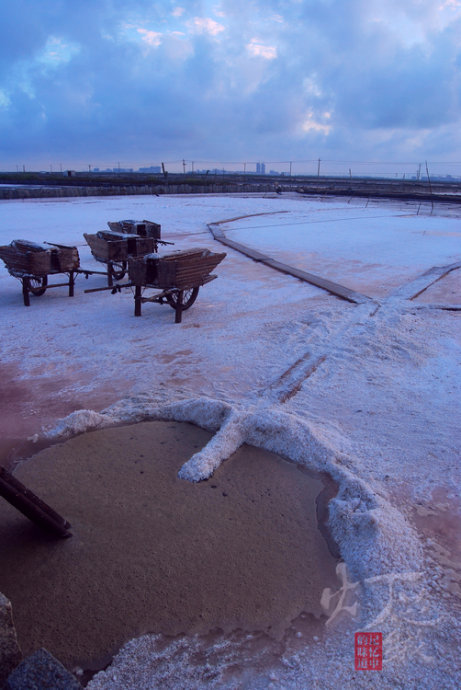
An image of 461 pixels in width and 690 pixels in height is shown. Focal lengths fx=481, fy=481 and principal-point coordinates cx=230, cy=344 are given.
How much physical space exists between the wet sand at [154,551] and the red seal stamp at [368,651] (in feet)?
0.87

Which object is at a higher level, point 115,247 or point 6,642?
point 115,247

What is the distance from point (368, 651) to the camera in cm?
218

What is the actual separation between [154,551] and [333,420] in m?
1.97

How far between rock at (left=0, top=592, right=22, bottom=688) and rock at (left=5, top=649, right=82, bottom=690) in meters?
0.14

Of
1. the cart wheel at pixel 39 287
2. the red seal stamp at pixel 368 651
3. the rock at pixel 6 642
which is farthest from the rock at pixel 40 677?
the cart wheel at pixel 39 287

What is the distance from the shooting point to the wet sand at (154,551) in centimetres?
233

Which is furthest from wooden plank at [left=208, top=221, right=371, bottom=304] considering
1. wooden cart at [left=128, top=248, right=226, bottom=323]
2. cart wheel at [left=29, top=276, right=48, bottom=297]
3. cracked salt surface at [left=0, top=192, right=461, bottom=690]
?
cart wheel at [left=29, top=276, right=48, bottom=297]

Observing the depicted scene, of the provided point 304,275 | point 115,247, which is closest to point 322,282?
point 304,275

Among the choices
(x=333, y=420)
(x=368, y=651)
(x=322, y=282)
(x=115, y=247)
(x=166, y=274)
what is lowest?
(x=368, y=651)

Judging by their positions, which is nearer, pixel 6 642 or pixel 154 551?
pixel 6 642

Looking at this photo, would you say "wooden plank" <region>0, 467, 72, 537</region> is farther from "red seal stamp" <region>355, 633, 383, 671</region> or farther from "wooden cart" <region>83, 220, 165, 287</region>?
"wooden cart" <region>83, 220, 165, 287</region>

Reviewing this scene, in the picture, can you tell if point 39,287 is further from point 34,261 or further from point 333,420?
point 333,420

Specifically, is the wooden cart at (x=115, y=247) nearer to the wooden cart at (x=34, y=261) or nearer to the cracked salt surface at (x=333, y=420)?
the wooden cart at (x=34, y=261)

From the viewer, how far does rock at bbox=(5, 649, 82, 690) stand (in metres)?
1.72
